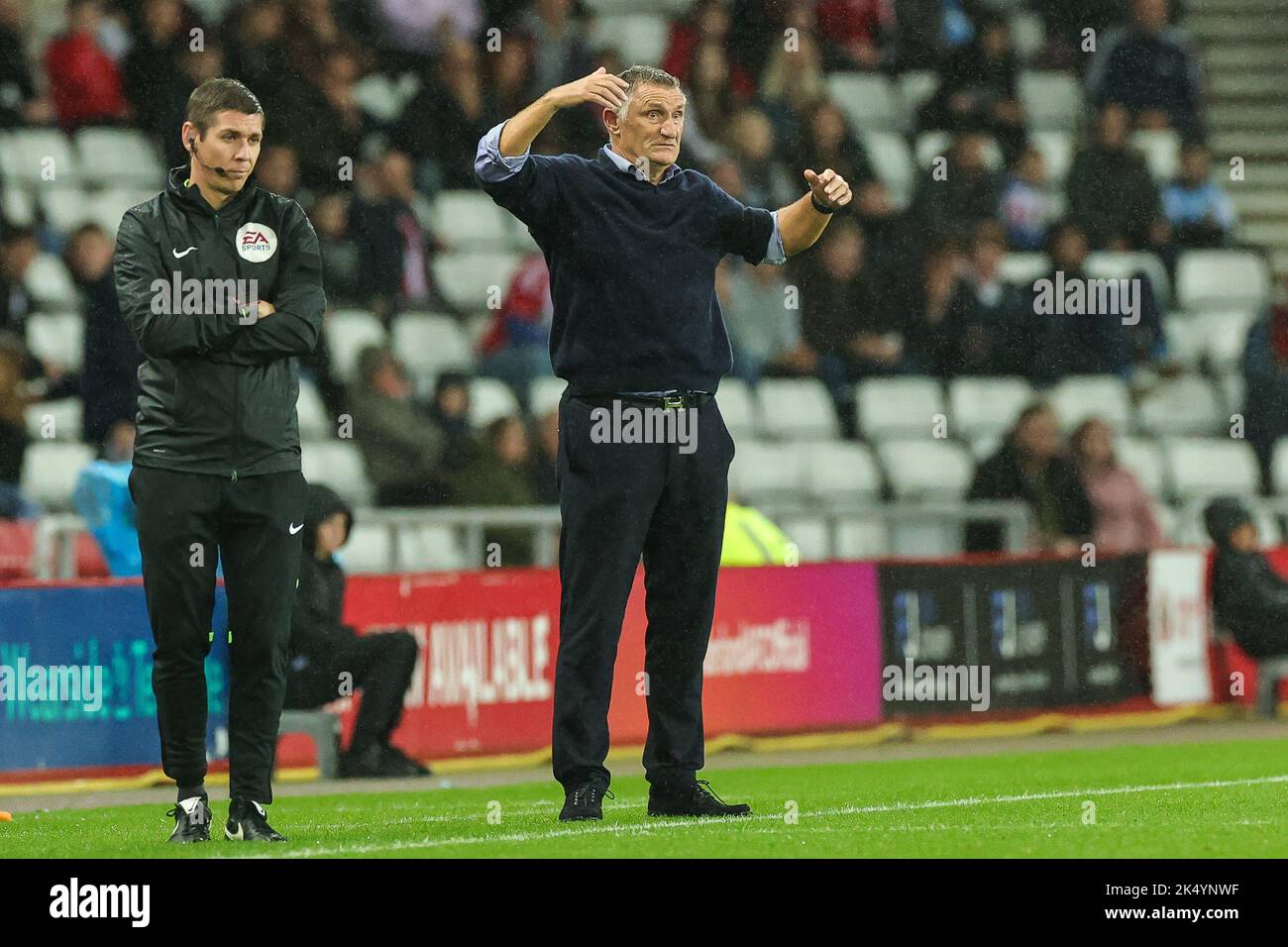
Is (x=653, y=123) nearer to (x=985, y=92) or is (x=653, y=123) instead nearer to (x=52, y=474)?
(x=52, y=474)

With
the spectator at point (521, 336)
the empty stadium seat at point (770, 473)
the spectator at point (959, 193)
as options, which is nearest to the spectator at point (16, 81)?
the spectator at point (521, 336)

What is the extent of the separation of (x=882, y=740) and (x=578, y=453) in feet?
20.9

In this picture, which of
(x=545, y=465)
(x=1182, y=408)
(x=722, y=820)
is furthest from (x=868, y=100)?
(x=722, y=820)

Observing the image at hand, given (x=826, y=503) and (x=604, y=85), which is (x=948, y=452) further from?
(x=604, y=85)

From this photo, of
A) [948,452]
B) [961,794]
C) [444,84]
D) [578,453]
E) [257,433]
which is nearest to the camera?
[257,433]

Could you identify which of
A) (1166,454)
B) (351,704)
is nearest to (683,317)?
(351,704)

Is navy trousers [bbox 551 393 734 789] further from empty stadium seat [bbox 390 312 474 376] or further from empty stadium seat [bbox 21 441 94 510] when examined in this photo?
empty stadium seat [bbox 390 312 474 376]

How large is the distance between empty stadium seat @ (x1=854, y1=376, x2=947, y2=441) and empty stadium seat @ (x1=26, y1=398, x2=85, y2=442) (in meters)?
5.70

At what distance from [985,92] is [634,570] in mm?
12068

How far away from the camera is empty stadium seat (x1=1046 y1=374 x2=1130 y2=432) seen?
17094 mm

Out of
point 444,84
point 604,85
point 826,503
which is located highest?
point 444,84

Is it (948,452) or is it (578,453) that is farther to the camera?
(948,452)

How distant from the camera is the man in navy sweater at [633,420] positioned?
7246mm

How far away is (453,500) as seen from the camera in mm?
13734
